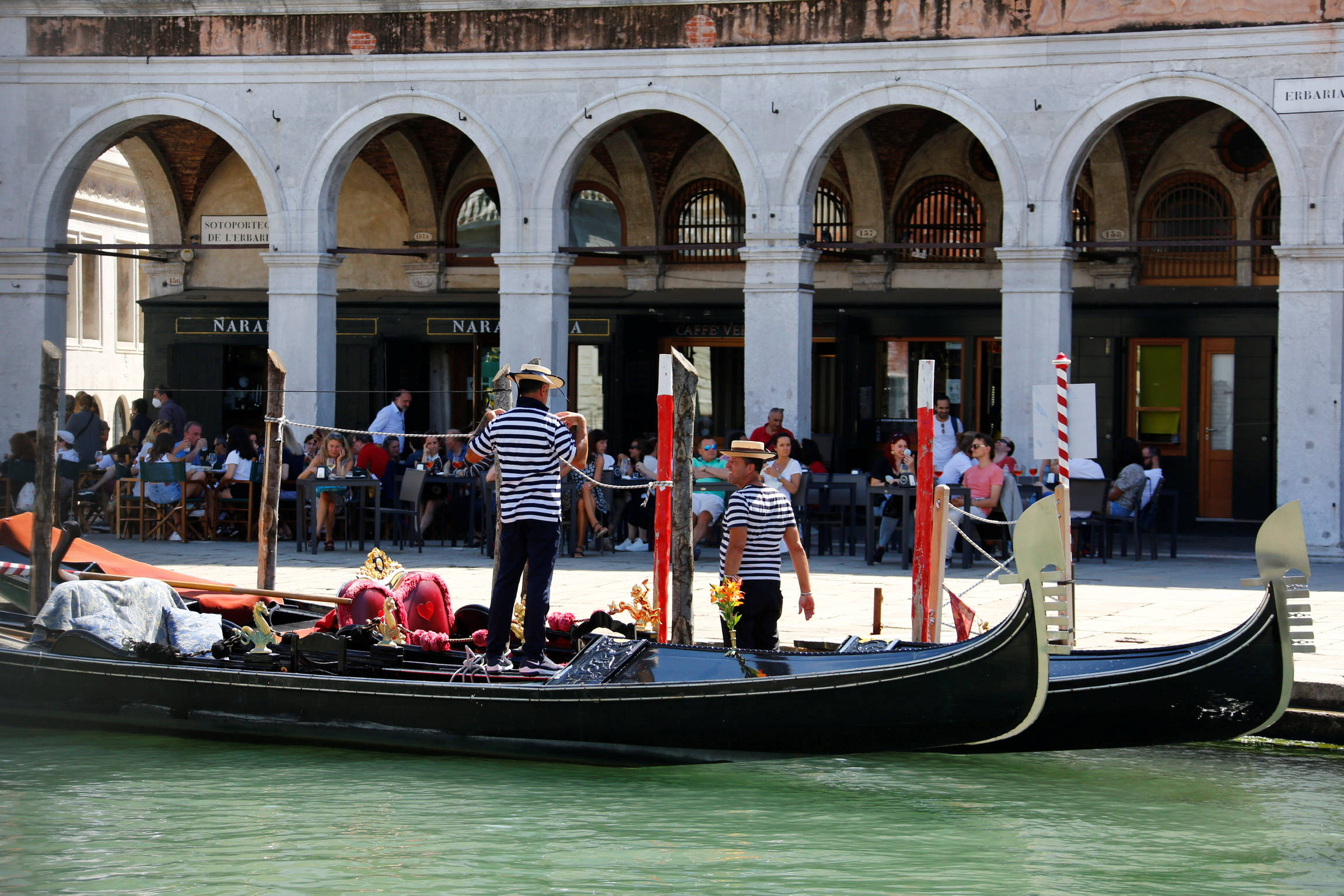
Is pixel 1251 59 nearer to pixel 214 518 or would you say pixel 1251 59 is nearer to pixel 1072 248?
pixel 1072 248

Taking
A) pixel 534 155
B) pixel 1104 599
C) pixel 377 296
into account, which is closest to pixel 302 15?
pixel 534 155

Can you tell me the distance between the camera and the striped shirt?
851 centimetres

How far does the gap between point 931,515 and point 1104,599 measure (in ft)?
8.87

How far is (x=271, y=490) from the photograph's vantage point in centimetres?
1102

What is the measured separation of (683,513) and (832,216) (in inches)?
451

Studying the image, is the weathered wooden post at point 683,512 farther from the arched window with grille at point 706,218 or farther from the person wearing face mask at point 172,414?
the arched window with grille at point 706,218

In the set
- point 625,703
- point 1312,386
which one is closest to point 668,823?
point 625,703

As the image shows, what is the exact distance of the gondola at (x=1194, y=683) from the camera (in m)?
7.46

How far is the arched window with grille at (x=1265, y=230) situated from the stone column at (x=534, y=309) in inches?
294

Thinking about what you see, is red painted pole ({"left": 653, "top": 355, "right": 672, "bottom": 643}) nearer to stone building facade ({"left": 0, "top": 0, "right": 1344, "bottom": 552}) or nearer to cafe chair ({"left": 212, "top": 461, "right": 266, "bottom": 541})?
stone building facade ({"left": 0, "top": 0, "right": 1344, "bottom": 552})

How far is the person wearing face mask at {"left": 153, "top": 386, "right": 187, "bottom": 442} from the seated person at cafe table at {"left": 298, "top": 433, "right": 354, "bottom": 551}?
2370 millimetres

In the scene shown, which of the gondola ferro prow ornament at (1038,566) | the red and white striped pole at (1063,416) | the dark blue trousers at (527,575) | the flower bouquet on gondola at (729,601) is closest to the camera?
the gondola ferro prow ornament at (1038,566)

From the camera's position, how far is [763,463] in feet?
28.3

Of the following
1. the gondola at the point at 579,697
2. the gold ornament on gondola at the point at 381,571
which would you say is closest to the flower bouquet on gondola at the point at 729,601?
the gondola at the point at 579,697
